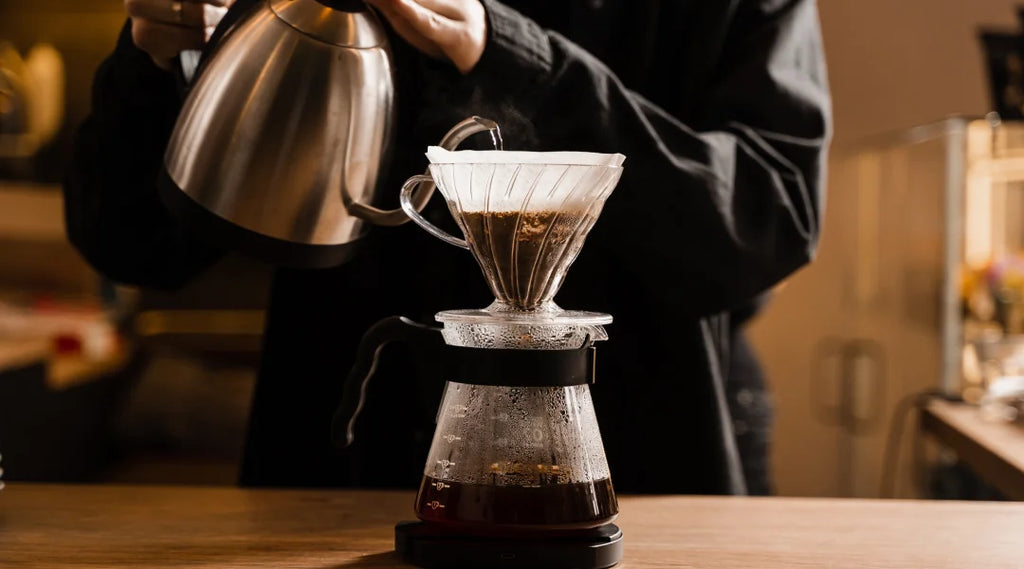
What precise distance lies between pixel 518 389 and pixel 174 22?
45 centimetres

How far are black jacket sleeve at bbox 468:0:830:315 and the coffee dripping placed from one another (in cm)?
16

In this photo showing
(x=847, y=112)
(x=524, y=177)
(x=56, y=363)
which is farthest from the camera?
(x=847, y=112)

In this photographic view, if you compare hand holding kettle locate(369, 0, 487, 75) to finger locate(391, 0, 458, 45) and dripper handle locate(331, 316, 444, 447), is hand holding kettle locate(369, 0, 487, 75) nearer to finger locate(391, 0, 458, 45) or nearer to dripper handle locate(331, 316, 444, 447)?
finger locate(391, 0, 458, 45)

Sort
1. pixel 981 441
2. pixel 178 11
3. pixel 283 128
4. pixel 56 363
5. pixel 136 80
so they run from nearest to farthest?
pixel 283 128 → pixel 178 11 → pixel 136 80 → pixel 981 441 → pixel 56 363

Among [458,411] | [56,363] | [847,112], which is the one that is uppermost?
[847,112]

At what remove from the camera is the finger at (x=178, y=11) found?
927 millimetres

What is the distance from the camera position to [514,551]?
74 cm

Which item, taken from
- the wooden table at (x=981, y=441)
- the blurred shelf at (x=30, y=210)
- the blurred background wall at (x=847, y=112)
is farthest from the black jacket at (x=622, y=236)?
the blurred shelf at (x=30, y=210)

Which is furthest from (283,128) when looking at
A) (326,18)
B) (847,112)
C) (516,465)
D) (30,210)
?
(30,210)

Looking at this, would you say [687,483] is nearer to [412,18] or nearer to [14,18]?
[412,18]

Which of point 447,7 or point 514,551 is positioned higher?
point 447,7

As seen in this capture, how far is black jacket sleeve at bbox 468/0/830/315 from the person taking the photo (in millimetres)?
898

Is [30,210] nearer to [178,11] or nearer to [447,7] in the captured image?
[178,11]

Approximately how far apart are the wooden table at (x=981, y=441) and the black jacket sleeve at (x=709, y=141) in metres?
0.53
